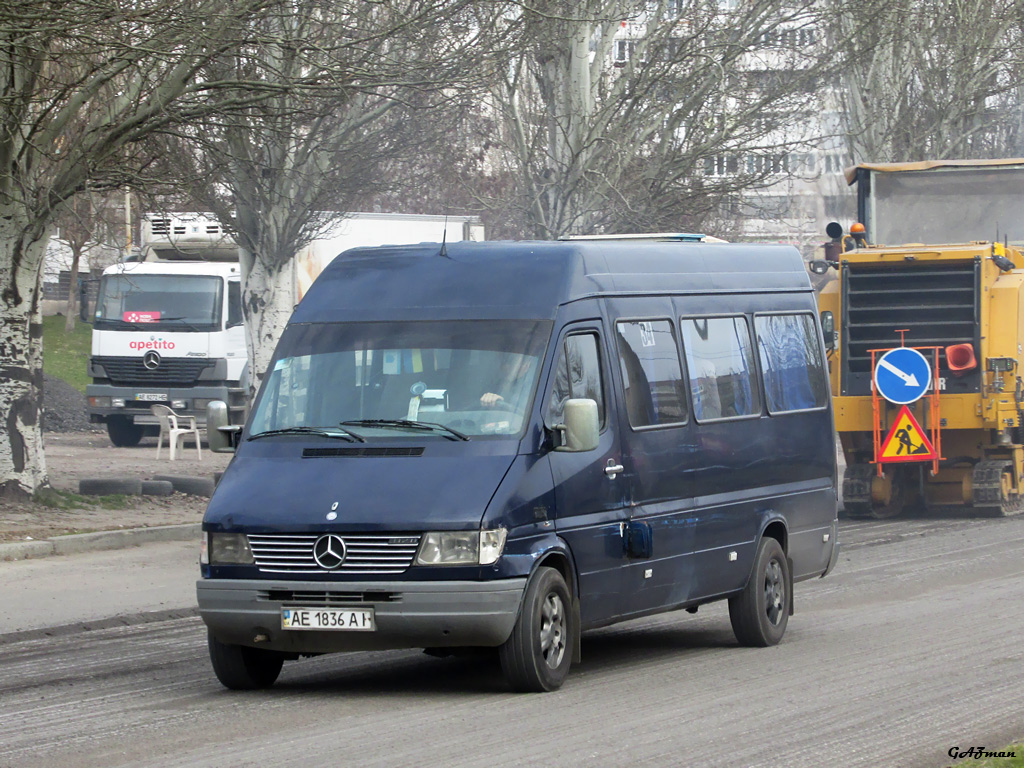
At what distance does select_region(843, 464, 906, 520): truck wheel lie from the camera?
780 inches

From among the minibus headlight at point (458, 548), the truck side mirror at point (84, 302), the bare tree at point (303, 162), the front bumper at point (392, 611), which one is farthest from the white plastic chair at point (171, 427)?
the minibus headlight at point (458, 548)

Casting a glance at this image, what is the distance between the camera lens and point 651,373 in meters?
9.70

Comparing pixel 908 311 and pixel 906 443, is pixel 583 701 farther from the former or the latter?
pixel 908 311

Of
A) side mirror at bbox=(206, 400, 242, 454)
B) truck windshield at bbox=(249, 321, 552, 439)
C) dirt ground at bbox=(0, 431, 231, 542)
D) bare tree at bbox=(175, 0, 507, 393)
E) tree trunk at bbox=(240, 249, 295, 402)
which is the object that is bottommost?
dirt ground at bbox=(0, 431, 231, 542)

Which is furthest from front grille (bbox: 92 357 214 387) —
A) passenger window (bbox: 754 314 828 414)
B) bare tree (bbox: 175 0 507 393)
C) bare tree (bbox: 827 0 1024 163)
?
passenger window (bbox: 754 314 828 414)

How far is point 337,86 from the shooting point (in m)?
16.3

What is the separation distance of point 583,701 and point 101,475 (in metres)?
15.7

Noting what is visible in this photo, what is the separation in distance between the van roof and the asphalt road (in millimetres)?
2027

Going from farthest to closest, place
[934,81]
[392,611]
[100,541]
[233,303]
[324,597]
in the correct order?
[934,81] < [233,303] < [100,541] < [324,597] < [392,611]

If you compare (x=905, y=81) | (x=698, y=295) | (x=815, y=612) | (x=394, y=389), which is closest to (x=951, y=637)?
(x=815, y=612)

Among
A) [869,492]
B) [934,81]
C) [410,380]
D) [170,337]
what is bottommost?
[869,492]

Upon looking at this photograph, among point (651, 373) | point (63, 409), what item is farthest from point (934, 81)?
point (651, 373)

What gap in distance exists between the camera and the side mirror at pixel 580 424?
27.6ft

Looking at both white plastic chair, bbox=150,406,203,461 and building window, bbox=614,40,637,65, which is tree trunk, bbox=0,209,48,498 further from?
building window, bbox=614,40,637,65
